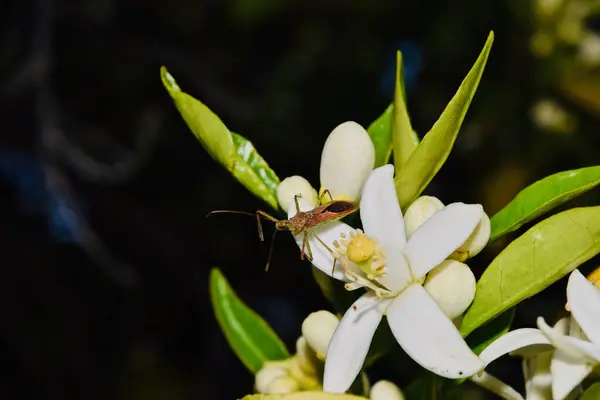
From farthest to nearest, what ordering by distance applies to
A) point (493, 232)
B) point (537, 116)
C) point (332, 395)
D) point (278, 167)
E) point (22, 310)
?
point (22, 310), point (278, 167), point (537, 116), point (493, 232), point (332, 395)

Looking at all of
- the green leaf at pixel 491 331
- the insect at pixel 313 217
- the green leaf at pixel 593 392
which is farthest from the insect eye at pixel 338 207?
the green leaf at pixel 593 392

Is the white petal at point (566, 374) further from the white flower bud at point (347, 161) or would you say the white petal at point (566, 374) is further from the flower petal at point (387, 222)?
the white flower bud at point (347, 161)

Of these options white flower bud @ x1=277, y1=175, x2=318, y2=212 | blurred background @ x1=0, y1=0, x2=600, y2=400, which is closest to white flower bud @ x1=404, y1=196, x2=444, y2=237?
white flower bud @ x1=277, y1=175, x2=318, y2=212

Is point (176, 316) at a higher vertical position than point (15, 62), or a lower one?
lower

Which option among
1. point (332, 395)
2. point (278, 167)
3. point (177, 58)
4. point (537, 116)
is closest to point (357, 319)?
point (332, 395)

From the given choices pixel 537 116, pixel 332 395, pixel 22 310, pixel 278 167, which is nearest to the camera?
pixel 332 395

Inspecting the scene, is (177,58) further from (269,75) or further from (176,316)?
(176,316)

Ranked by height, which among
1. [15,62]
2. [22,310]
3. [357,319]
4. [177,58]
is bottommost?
[357,319]
